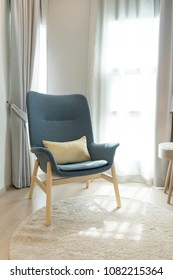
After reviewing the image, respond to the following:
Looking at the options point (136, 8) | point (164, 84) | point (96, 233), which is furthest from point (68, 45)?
point (96, 233)

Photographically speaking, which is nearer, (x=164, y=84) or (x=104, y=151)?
(x=104, y=151)

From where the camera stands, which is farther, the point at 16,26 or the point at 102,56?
the point at 102,56

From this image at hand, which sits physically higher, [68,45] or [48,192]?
[68,45]

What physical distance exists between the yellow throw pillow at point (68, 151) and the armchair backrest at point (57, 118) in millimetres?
137

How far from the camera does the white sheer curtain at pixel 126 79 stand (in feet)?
9.14

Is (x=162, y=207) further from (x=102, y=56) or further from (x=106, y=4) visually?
(x=106, y=4)

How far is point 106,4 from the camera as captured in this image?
9.28ft

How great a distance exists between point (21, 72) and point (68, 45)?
74 centimetres

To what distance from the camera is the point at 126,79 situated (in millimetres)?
2883

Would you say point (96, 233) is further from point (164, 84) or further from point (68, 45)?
point (68, 45)
